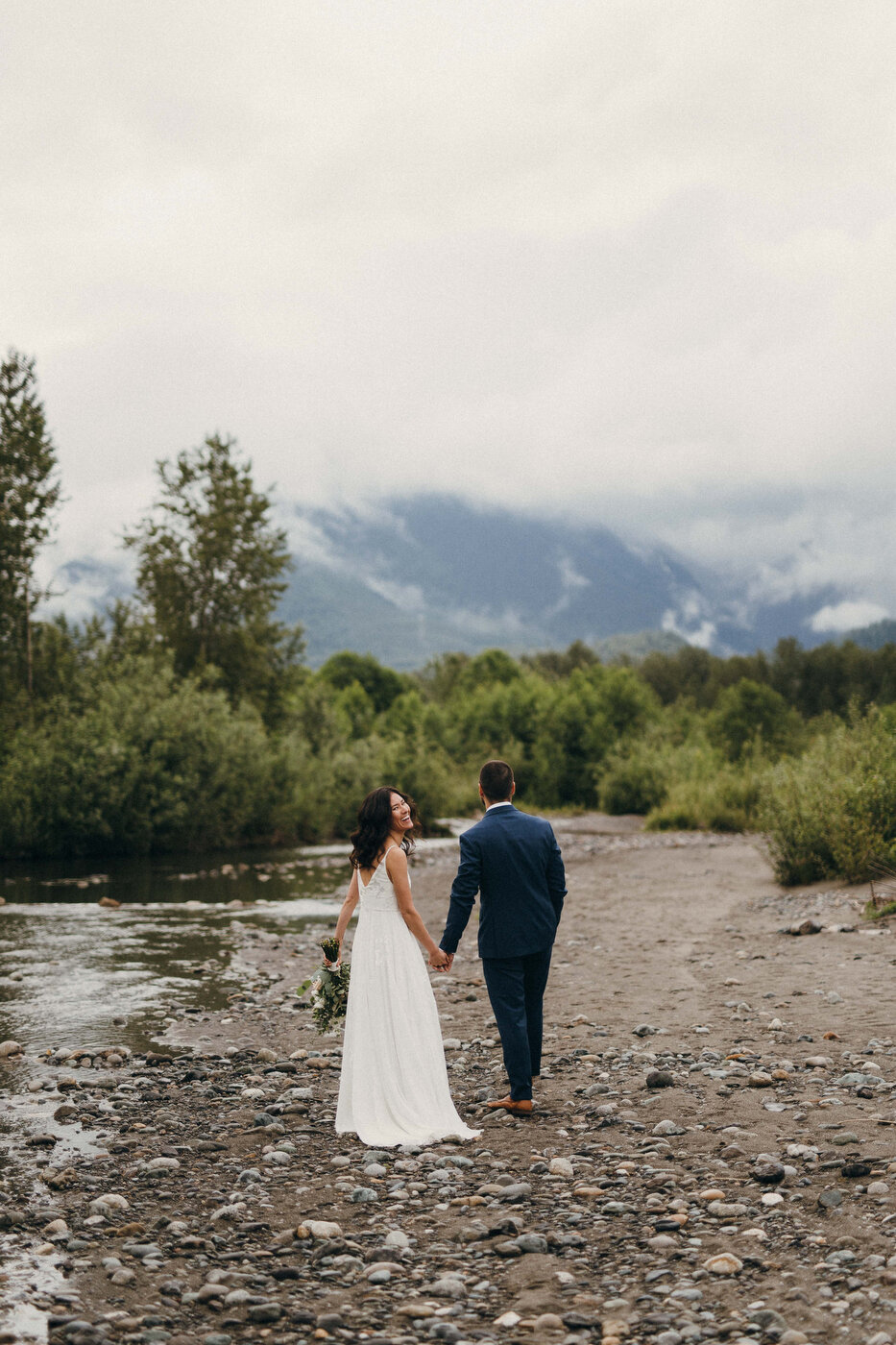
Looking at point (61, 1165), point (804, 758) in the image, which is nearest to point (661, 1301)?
point (61, 1165)

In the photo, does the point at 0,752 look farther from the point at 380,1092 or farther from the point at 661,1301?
the point at 661,1301

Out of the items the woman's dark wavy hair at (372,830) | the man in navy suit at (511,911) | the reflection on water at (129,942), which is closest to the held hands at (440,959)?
the man in navy suit at (511,911)

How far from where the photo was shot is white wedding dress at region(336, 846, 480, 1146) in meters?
8.69

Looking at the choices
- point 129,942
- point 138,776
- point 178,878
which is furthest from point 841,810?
A: point 138,776

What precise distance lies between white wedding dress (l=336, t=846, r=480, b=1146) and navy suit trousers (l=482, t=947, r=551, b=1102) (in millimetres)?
562

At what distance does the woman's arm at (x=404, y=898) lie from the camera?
28.8 feet

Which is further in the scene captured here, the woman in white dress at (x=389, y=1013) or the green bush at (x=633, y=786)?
the green bush at (x=633, y=786)

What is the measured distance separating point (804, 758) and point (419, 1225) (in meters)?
22.2

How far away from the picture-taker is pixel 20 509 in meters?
43.7

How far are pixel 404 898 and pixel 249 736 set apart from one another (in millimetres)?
37437

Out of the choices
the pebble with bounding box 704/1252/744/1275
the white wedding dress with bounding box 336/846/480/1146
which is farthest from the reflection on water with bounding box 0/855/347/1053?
the pebble with bounding box 704/1252/744/1275

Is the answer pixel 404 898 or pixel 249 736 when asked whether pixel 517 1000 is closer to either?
pixel 404 898

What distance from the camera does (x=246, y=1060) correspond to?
38.7 feet

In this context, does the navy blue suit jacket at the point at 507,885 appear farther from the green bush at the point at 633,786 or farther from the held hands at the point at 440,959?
the green bush at the point at 633,786
